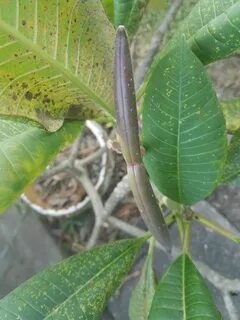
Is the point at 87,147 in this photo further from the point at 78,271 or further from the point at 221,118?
the point at 221,118

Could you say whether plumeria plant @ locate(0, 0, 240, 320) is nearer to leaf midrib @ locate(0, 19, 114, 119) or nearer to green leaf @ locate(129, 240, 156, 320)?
leaf midrib @ locate(0, 19, 114, 119)

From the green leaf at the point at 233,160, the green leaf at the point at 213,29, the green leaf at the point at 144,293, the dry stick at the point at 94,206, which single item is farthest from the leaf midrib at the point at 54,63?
the dry stick at the point at 94,206

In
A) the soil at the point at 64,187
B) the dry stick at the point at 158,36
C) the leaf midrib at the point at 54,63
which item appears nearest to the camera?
the leaf midrib at the point at 54,63

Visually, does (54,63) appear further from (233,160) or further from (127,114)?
(233,160)

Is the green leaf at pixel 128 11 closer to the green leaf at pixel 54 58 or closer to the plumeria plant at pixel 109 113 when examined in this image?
the plumeria plant at pixel 109 113

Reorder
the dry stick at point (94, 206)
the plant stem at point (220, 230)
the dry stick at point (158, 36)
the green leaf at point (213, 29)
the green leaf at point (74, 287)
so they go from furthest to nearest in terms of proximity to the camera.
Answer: the dry stick at point (94, 206), the dry stick at point (158, 36), the plant stem at point (220, 230), the green leaf at point (74, 287), the green leaf at point (213, 29)

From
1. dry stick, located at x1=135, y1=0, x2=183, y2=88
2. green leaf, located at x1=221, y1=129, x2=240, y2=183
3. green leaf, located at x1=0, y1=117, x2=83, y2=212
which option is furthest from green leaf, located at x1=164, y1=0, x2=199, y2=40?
green leaf, located at x1=0, y1=117, x2=83, y2=212

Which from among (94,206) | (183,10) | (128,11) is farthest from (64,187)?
(128,11)
